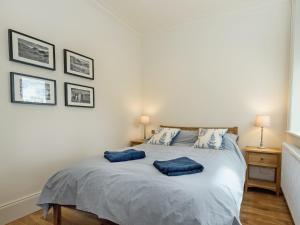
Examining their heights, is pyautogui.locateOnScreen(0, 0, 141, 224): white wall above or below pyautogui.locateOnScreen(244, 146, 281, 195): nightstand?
above

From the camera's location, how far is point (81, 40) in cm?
290

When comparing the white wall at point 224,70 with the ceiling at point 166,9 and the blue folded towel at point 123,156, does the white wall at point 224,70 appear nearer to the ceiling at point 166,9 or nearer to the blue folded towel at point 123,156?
the ceiling at point 166,9

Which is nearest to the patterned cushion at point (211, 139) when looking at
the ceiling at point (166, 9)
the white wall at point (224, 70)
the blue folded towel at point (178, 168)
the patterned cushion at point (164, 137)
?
the patterned cushion at point (164, 137)

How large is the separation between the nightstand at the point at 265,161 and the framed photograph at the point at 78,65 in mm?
2583

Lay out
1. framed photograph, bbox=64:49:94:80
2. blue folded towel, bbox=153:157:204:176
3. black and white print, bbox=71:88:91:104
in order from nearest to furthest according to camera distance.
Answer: blue folded towel, bbox=153:157:204:176 → framed photograph, bbox=64:49:94:80 → black and white print, bbox=71:88:91:104

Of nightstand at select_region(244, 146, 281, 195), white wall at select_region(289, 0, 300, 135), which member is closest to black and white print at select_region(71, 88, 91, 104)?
nightstand at select_region(244, 146, 281, 195)

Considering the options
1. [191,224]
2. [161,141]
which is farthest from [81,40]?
[191,224]

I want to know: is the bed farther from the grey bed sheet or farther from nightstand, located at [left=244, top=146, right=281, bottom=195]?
nightstand, located at [left=244, top=146, right=281, bottom=195]

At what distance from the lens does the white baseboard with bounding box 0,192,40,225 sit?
2.02 m

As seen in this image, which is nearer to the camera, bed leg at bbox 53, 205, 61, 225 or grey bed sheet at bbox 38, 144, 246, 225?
grey bed sheet at bbox 38, 144, 246, 225

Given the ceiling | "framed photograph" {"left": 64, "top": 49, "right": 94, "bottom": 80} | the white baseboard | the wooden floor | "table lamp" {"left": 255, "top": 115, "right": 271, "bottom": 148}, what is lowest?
the wooden floor

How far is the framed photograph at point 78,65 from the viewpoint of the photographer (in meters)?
2.64

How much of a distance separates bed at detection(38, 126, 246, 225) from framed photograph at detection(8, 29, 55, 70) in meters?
1.28

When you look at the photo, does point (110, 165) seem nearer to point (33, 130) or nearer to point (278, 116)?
point (33, 130)
